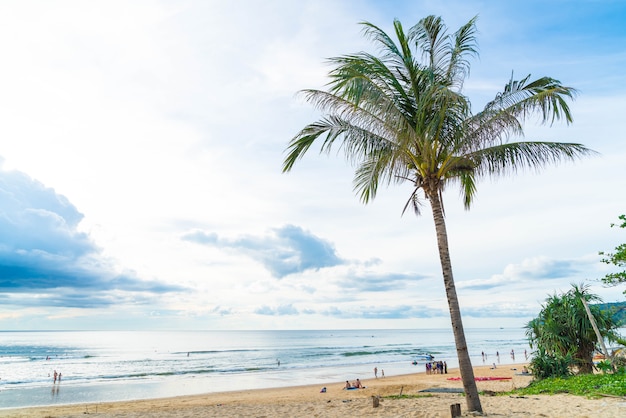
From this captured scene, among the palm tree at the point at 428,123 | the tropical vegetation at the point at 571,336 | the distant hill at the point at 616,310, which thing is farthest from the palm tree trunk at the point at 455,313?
the distant hill at the point at 616,310

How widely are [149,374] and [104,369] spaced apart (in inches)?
334

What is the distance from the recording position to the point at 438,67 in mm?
8695

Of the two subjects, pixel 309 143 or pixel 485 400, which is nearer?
pixel 309 143

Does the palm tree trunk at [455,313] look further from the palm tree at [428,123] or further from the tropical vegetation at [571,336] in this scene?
the tropical vegetation at [571,336]

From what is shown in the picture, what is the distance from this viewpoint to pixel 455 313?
774 cm

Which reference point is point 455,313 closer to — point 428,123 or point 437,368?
point 428,123

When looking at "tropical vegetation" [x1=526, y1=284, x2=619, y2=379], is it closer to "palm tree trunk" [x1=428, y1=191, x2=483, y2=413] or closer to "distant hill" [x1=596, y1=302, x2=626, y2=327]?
"distant hill" [x1=596, y1=302, x2=626, y2=327]

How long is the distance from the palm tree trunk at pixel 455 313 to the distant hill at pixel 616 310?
8486 mm

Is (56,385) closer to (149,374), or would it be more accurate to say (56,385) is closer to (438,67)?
(149,374)

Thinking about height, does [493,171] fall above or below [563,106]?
below

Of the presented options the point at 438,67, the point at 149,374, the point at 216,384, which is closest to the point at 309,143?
the point at 438,67

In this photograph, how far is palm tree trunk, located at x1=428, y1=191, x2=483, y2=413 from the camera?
762 centimetres

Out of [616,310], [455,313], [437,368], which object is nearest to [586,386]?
[616,310]

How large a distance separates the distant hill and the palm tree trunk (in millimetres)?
8486
